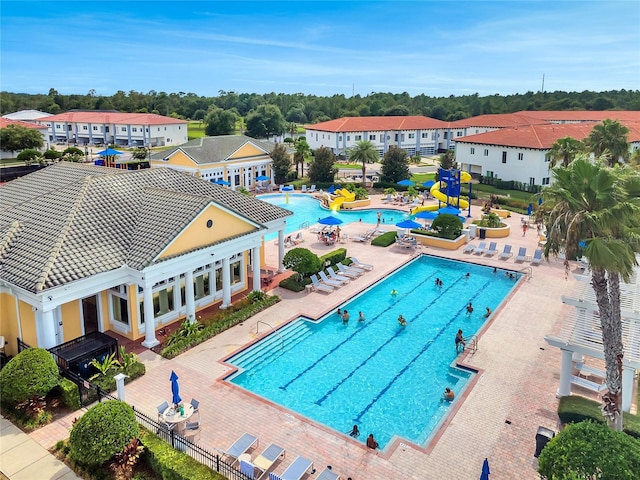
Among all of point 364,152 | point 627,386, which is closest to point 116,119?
point 364,152

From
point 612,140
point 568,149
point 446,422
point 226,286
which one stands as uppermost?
point 612,140

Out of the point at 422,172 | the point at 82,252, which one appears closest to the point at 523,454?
the point at 82,252

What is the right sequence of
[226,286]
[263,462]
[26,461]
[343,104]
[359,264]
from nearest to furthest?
[263,462] → [26,461] → [226,286] → [359,264] → [343,104]

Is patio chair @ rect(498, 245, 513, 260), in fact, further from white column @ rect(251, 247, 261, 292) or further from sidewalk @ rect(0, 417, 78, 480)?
sidewalk @ rect(0, 417, 78, 480)

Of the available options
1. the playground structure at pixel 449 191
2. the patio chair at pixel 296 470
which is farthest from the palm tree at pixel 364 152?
the patio chair at pixel 296 470

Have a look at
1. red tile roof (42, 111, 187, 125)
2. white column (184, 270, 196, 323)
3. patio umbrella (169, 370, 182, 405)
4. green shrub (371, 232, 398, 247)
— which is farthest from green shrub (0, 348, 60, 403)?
red tile roof (42, 111, 187, 125)

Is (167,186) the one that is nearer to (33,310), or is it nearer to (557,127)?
(33,310)

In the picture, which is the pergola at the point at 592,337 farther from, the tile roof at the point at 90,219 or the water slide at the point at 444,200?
the water slide at the point at 444,200

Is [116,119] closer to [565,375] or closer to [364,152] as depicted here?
[364,152]
